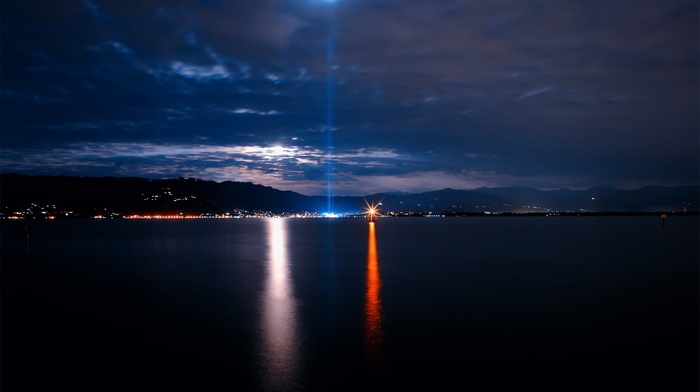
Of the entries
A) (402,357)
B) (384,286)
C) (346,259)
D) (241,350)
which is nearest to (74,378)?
(241,350)

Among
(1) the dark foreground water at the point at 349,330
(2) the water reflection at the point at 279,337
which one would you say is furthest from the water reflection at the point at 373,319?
(2) the water reflection at the point at 279,337

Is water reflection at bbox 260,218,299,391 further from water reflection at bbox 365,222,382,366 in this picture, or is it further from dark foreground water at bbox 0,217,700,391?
water reflection at bbox 365,222,382,366

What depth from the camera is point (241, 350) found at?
37.8ft

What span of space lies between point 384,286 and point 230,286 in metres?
6.65

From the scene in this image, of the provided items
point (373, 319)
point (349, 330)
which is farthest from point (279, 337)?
point (373, 319)

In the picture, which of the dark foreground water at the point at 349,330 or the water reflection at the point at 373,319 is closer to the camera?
the dark foreground water at the point at 349,330

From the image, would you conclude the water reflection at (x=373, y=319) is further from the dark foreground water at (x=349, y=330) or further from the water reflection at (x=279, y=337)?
the water reflection at (x=279, y=337)

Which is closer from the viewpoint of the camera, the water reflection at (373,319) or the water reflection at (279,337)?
the water reflection at (279,337)

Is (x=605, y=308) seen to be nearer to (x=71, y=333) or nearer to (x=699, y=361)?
(x=699, y=361)

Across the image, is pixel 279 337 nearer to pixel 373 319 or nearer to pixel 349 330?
pixel 349 330

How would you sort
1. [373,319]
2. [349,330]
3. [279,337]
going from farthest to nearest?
[373,319]
[349,330]
[279,337]

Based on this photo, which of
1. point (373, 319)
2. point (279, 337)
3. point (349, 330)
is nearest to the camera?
point (279, 337)

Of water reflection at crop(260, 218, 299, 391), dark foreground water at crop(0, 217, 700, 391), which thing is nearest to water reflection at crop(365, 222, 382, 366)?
dark foreground water at crop(0, 217, 700, 391)

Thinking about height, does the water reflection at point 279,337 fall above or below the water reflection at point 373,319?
above
